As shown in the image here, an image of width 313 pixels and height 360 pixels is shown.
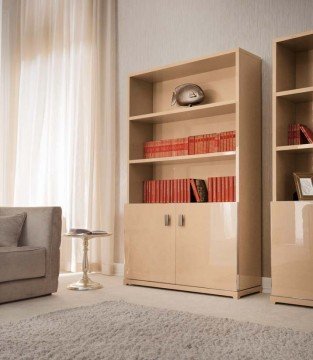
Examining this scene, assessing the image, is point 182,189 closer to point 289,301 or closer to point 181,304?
point 181,304

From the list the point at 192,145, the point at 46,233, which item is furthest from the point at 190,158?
the point at 46,233

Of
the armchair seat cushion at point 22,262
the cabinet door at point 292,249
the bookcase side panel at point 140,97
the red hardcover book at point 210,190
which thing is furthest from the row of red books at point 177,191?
the armchair seat cushion at point 22,262

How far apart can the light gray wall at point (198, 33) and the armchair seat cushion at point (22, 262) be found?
60.1 inches

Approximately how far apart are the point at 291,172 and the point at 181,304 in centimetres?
132

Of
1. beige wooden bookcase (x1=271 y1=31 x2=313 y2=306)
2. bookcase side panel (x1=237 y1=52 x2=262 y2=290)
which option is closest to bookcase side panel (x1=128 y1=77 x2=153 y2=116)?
bookcase side panel (x1=237 y1=52 x2=262 y2=290)

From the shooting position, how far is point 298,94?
3766 mm

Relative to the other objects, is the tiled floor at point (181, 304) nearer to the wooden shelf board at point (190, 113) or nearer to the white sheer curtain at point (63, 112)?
the white sheer curtain at point (63, 112)

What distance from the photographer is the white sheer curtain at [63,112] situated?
537 cm

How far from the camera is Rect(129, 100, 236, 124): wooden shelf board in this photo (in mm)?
4164

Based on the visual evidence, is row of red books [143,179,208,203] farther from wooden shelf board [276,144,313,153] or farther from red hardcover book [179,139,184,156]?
wooden shelf board [276,144,313,153]

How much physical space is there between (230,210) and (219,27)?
67.9 inches

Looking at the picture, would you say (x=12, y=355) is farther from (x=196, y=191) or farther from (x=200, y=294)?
(x=196, y=191)

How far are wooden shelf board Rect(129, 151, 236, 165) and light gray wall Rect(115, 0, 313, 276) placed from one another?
1.25ft

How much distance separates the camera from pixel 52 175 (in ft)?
18.4
